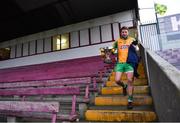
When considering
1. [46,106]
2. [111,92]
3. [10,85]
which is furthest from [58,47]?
[46,106]

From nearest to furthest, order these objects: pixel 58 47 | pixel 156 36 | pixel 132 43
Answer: pixel 132 43 → pixel 156 36 → pixel 58 47

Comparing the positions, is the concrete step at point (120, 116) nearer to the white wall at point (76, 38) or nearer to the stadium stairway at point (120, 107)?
the stadium stairway at point (120, 107)

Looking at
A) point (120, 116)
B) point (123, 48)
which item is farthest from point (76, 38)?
point (120, 116)

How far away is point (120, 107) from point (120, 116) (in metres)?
0.36

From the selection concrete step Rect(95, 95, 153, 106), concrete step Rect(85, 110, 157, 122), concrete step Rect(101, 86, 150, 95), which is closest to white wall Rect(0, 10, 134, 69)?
concrete step Rect(101, 86, 150, 95)

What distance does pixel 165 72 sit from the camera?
6.64ft

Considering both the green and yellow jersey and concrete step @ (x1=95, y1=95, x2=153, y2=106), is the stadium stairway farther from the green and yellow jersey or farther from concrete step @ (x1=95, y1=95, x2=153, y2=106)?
the green and yellow jersey

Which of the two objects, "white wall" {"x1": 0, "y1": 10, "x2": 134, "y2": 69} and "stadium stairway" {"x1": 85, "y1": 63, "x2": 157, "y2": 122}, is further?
"white wall" {"x1": 0, "y1": 10, "x2": 134, "y2": 69}

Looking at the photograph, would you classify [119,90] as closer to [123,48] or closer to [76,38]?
[123,48]

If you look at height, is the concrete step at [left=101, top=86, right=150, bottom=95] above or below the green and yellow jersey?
below

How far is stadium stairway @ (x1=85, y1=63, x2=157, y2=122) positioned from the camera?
3.00m

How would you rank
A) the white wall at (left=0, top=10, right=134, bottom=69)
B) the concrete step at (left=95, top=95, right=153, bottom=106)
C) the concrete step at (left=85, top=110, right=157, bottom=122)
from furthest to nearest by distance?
the white wall at (left=0, top=10, right=134, bottom=69), the concrete step at (left=95, top=95, right=153, bottom=106), the concrete step at (left=85, top=110, right=157, bottom=122)

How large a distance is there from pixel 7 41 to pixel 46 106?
41.0ft

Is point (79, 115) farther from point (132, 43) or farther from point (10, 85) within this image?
point (10, 85)
